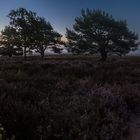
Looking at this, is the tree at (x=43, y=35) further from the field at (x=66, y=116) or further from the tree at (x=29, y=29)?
the field at (x=66, y=116)

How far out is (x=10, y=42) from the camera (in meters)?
59.5

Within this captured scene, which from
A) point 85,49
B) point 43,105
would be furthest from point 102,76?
point 85,49

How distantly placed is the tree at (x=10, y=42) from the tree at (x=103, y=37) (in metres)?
14.7

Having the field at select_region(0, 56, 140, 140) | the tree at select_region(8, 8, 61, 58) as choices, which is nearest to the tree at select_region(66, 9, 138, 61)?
the tree at select_region(8, 8, 61, 58)

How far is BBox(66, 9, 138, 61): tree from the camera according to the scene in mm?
46406

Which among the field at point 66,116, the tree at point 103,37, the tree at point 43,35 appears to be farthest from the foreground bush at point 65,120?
the tree at point 43,35

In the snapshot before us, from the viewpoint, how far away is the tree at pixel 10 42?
5653cm

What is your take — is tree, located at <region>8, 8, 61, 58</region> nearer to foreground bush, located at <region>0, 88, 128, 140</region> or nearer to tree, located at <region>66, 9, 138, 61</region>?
tree, located at <region>66, 9, 138, 61</region>

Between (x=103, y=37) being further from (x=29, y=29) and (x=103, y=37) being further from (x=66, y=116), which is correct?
(x=66, y=116)

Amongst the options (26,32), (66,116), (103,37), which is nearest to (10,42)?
(26,32)

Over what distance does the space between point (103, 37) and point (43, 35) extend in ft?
56.0

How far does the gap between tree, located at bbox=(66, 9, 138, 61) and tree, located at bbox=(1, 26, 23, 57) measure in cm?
1468

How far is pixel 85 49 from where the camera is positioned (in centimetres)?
4719

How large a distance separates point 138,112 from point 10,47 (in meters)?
56.3
